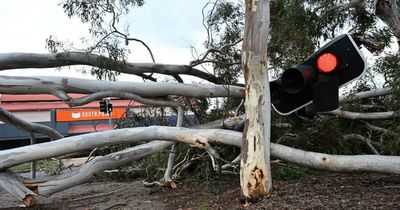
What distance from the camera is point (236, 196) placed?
672cm

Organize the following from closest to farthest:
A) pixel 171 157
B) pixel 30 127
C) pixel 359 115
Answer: pixel 171 157 → pixel 359 115 → pixel 30 127

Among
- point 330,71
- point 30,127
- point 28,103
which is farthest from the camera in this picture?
point 28,103

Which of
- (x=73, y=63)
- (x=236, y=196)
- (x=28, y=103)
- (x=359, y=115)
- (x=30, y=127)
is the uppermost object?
(x=73, y=63)

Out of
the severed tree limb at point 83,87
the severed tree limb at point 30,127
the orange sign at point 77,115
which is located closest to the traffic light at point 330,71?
the severed tree limb at point 83,87

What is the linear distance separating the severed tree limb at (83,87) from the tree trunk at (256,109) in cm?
227

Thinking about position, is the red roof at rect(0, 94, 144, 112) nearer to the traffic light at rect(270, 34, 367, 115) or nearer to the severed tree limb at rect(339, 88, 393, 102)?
the severed tree limb at rect(339, 88, 393, 102)

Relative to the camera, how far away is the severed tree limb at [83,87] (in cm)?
782

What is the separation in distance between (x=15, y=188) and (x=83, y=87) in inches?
77.1

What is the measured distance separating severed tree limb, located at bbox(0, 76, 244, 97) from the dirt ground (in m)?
1.81

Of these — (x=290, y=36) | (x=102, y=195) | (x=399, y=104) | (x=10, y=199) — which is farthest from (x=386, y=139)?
(x=10, y=199)

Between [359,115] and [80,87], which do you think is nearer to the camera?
[80,87]

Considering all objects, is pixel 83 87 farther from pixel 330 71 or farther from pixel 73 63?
pixel 330 71

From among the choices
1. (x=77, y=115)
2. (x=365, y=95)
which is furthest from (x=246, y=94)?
(x=77, y=115)

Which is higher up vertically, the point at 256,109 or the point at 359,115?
the point at 256,109
